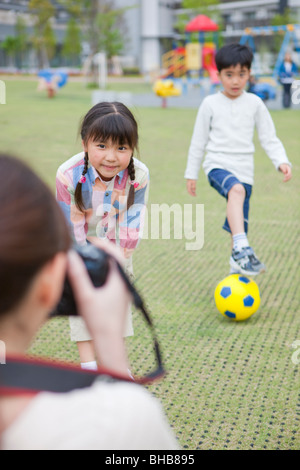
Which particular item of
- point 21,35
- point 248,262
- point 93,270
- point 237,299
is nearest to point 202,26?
point 21,35

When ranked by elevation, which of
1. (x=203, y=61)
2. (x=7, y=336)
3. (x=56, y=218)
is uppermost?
(x=56, y=218)

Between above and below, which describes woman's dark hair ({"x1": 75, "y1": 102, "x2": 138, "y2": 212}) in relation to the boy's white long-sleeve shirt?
above

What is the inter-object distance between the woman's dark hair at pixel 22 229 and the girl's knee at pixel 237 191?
2826 millimetres

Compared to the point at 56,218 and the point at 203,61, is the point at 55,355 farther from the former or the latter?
the point at 203,61

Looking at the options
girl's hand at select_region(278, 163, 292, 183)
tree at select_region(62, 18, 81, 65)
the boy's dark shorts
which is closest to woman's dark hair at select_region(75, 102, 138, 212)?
the boy's dark shorts

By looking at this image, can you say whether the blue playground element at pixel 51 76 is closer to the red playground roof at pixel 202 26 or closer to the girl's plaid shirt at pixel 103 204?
the red playground roof at pixel 202 26

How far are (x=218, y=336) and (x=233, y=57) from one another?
5.70 ft

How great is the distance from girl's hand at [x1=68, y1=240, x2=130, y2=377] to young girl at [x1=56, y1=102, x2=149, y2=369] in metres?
1.57

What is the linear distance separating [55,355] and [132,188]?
0.90m

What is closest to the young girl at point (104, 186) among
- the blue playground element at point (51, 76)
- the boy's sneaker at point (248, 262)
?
the boy's sneaker at point (248, 262)

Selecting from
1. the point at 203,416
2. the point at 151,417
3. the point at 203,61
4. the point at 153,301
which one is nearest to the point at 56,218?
the point at 151,417

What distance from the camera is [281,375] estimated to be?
267 centimetres

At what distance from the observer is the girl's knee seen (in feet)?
11.7

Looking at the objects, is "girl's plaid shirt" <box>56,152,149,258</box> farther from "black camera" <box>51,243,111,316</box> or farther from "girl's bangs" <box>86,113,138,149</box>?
"black camera" <box>51,243,111,316</box>
